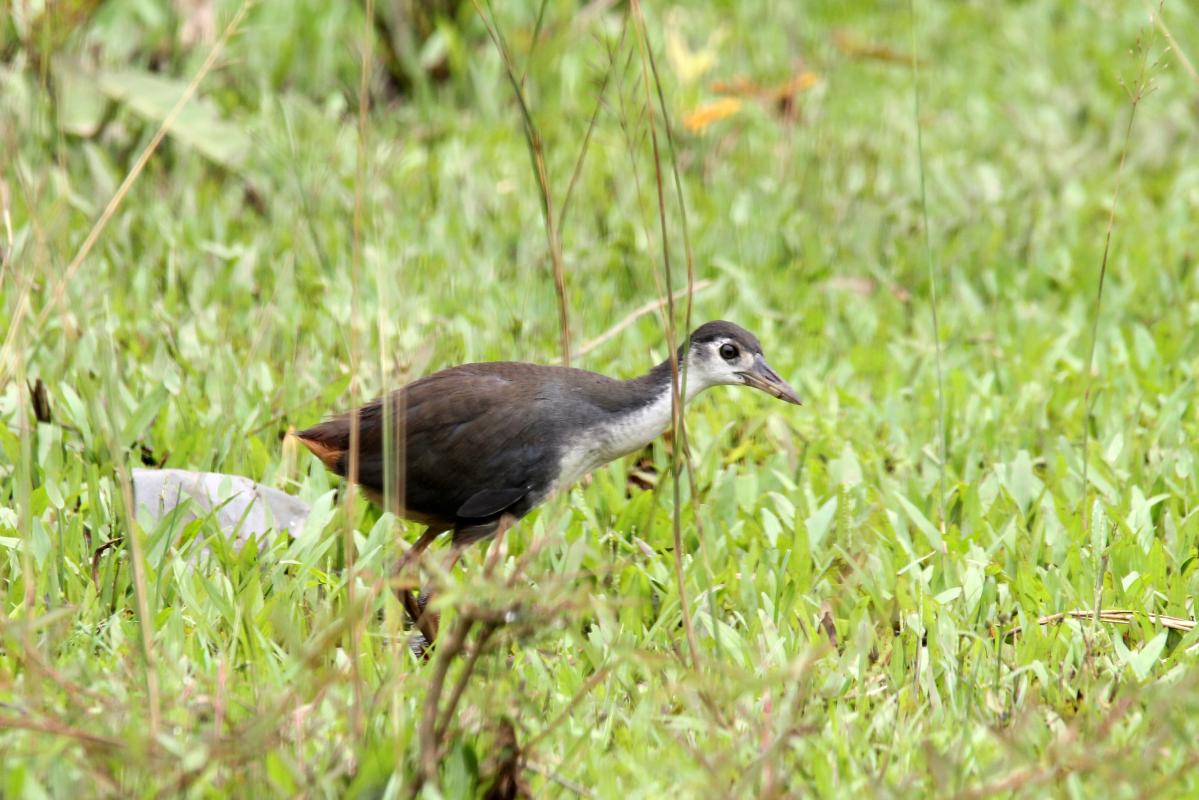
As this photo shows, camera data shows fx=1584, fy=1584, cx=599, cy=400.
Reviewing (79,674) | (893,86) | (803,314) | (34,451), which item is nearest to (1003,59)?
(893,86)

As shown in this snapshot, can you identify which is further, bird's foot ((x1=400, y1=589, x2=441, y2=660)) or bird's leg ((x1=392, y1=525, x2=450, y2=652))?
bird's leg ((x1=392, y1=525, x2=450, y2=652))

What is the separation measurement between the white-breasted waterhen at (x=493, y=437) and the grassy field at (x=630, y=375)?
17 cm

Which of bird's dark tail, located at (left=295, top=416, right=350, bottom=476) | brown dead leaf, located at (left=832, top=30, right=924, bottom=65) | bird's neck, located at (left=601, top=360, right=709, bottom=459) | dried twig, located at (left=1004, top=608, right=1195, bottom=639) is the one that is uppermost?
brown dead leaf, located at (left=832, top=30, right=924, bottom=65)

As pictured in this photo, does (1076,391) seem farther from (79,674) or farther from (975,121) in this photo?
(79,674)

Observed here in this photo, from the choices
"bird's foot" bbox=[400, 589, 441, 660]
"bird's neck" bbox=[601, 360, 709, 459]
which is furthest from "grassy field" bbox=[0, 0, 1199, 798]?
"bird's neck" bbox=[601, 360, 709, 459]

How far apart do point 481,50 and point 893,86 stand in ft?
6.88

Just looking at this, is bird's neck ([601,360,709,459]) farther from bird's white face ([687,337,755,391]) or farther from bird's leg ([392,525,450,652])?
bird's leg ([392,525,450,652])

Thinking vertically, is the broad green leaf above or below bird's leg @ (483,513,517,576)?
above

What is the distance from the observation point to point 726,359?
4.11 metres

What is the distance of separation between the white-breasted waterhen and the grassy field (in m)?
0.17

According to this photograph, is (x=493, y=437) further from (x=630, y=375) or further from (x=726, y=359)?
(x=630, y=375)

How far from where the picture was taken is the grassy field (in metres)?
2.76

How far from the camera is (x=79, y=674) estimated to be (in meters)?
2.72

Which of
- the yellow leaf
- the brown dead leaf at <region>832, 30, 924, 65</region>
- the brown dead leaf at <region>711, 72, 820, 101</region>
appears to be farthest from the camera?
the brown dead leaf at <region>832, 30, 924, 65</region>
